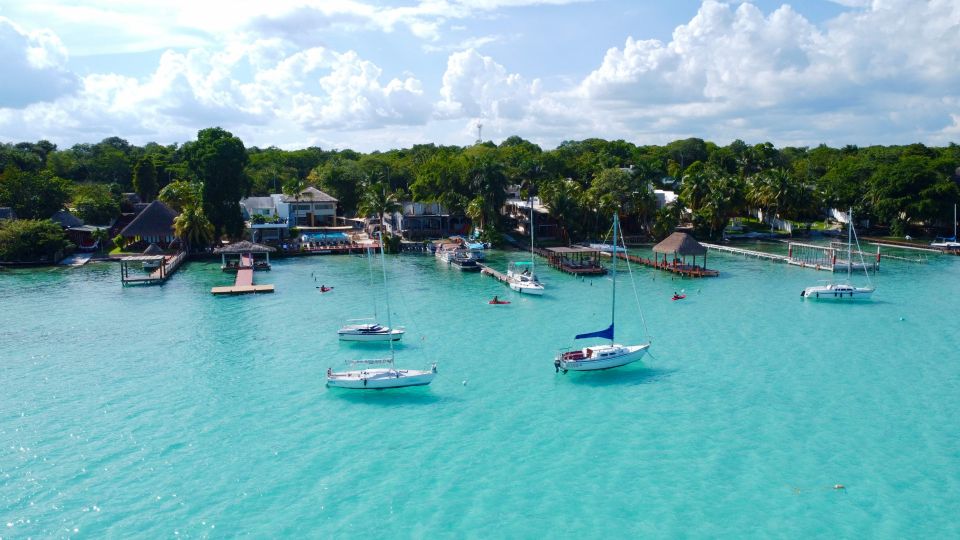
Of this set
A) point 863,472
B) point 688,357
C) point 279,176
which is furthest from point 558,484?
point 279,176

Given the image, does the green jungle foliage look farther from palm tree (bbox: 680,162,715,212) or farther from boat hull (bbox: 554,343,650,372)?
palm tree (bbox: 680,162,715,212)

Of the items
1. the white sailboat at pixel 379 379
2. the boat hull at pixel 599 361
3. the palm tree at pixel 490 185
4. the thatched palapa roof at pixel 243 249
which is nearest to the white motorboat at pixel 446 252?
the palm tree at pixel 490 185

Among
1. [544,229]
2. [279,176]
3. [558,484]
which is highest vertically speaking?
[279,176]

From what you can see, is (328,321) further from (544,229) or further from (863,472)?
(544,229)

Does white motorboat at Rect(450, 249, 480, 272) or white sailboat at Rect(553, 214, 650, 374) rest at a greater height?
white motorboat at Rect(450, 249, 480, 272)

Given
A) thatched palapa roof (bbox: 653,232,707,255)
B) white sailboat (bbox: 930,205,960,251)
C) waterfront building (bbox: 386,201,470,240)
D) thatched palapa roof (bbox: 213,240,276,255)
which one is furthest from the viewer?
waterfront building (bbox: 386,201,470,240)

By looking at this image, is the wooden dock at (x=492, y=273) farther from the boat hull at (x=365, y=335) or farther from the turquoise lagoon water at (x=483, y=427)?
the boat hull at (x=365, y=335)

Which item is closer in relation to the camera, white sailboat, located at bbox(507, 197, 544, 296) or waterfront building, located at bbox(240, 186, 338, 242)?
white sailboat, located at bbox(507, 197, 544, 296)

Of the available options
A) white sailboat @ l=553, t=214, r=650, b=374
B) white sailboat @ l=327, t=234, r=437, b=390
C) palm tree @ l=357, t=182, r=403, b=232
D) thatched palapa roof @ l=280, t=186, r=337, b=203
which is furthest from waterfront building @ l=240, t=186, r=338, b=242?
white sailboat @ l=553, t=214, r=650, b=374
